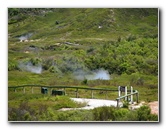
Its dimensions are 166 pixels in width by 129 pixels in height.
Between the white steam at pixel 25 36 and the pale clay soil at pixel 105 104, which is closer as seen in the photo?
the pale clay soil at pixel 105 104

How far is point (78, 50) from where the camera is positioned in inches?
666

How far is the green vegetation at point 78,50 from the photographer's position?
1675 cm

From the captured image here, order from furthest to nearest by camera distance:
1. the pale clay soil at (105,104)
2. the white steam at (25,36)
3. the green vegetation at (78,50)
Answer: the white steam at (25,36), the green vegetation at (78,50), the pale clay soil at (105,104)

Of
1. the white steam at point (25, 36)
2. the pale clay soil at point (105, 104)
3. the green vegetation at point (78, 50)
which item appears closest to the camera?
the pale clay soil at point (105, 104)

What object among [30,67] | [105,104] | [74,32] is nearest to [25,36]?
[30,67]

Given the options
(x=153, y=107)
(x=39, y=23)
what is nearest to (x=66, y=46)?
(x=39, y=23)

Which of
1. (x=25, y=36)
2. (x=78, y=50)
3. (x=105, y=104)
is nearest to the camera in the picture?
(x=105, y=104)

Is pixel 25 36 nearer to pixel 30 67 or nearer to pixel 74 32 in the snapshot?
pixel 30 67

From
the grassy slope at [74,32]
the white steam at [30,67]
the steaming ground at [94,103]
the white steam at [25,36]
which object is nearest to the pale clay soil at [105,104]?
the steaming ground at [94,103]

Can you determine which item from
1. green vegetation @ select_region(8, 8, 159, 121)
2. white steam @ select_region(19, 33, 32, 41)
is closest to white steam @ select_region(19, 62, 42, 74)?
green vegetation @ select_region(8, 8, 159, 121)

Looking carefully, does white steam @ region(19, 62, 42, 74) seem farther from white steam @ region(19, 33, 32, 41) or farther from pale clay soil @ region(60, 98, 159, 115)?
pale clay soil @ region(60, 98, 159, 115)

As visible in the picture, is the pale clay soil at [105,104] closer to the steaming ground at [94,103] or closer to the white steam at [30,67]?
the steaming ground at [94,103]

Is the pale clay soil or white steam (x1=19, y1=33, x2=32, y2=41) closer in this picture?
the pale clay soil

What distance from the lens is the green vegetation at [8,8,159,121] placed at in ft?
55.0
